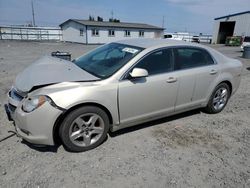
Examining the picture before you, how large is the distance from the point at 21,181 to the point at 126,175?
1.25m

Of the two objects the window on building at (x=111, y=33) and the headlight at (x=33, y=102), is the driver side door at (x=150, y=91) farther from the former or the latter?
the window on building at (x=111, y=33)

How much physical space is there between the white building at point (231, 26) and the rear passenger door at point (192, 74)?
3166 centimetres

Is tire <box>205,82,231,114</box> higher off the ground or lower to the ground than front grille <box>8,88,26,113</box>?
lower

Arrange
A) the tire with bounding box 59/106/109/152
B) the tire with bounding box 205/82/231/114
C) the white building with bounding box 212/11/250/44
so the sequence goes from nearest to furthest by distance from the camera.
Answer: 1. the tire with bounding box 59/106/109/152
2. the tire with bounding box 205/82/231/114
3. the white building with bounding box 212/11/250/44

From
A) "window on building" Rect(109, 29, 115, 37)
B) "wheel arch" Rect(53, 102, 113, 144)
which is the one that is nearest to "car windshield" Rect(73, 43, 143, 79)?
"wheel arch" Rect(53, 102, 113, 144)

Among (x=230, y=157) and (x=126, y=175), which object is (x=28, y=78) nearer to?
(x=126, y=175)

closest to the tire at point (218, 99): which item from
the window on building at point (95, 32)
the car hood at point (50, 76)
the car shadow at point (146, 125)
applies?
the car shadow at point (146, 125)

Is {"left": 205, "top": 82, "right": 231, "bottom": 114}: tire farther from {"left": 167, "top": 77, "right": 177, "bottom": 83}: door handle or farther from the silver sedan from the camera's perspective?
{"left": 167, "top": 77, "right": 177, "bottom": 83}: door handle

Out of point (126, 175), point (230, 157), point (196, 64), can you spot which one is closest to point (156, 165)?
point (126, 175)

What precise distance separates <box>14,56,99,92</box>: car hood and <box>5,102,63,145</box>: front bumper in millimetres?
341

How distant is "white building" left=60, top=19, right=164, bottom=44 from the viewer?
2944 centimetres

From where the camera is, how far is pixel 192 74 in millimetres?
3539

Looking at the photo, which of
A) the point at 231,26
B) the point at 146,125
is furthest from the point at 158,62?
the point at 231,26

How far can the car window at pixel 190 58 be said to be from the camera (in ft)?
11.3
